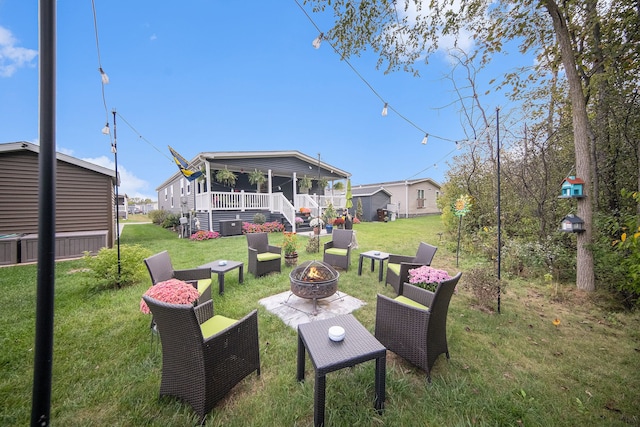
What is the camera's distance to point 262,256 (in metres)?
5.54

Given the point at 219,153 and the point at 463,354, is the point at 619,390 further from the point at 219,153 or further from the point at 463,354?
the point at 219,153

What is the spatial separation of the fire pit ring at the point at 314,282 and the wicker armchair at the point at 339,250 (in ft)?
6.27

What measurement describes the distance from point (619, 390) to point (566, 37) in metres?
5.46

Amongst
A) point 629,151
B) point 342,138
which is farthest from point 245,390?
point 342,138

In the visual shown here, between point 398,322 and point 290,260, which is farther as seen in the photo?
point 290,260

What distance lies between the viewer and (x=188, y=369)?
1.98 meters

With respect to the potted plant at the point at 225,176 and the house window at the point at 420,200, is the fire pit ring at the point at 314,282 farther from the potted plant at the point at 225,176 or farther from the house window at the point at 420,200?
the house window at the point at 420,200

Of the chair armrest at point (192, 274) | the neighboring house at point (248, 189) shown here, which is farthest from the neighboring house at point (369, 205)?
the chair armrest at point (192, 274)

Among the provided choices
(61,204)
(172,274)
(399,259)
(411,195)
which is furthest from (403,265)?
(411,195)

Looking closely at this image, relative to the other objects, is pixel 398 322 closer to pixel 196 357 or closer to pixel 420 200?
pixel 196 357

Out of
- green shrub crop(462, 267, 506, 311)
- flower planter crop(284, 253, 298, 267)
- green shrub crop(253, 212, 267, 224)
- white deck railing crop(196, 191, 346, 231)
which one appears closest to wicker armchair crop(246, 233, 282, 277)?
flower planter crop(284, 253, 298, 267)

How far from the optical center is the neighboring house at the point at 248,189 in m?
11.5

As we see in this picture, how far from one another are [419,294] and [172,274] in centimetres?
376

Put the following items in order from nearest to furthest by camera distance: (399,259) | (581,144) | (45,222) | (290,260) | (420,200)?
(45,222) < (581,144) < (399,259) < (290,260) < (420,200)
